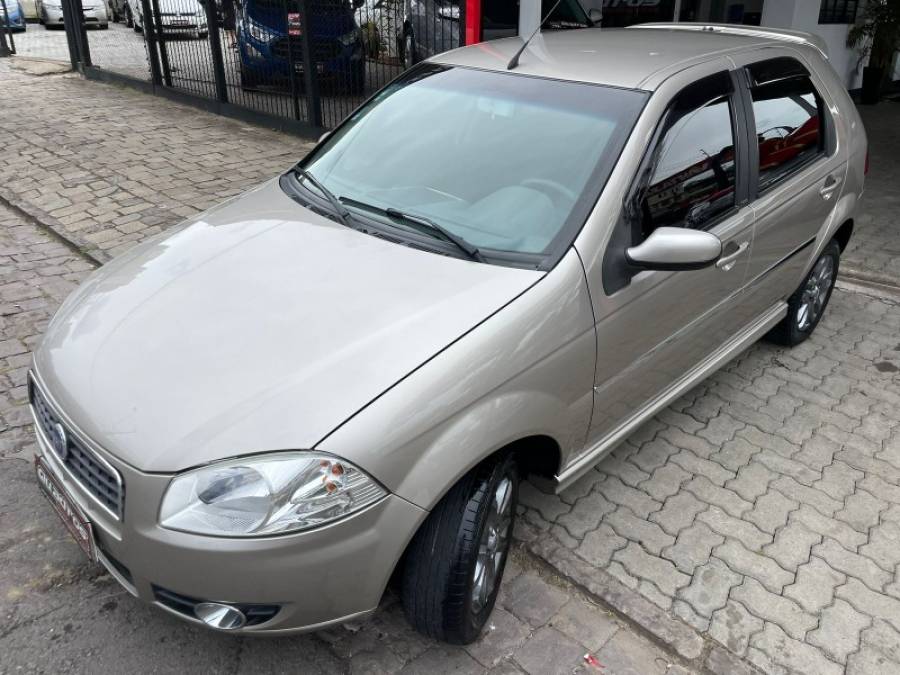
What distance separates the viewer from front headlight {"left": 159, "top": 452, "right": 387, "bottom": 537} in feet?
6.49

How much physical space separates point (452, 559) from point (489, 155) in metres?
1.56

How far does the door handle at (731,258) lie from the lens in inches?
126

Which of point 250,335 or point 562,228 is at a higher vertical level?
point 562,228

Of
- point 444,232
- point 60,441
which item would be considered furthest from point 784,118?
point 60,441

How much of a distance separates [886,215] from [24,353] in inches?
277

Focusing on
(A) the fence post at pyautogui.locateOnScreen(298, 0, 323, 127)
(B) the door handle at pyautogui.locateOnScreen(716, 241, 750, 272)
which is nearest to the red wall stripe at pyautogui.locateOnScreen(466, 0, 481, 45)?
(A) the fence post at pyautogui.locateOnScreen(298, 0, 323, 127)

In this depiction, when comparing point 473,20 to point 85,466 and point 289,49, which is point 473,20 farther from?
point 85,466

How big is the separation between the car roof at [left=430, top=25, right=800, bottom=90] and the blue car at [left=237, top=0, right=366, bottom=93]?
481cm

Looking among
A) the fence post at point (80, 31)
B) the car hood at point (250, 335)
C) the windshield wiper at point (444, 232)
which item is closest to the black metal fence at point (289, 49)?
the fence post at point (80, 31)

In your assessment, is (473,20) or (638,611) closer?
(638,611)

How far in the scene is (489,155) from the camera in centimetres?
298

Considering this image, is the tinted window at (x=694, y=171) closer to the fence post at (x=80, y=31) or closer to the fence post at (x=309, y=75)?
the fence post at (x=309, y=75)

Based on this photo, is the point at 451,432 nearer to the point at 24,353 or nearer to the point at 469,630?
the point at 469,630

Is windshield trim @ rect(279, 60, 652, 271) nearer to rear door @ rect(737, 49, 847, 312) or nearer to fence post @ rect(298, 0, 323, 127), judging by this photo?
rear door @ rect(737, 49, 847, 312)
